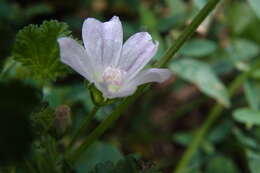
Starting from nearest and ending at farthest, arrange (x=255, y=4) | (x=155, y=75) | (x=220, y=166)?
(x=155, y=75) → (x=255, y=4) → (x=220, y=166)

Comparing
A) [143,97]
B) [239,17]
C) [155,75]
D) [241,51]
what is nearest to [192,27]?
[155,75]

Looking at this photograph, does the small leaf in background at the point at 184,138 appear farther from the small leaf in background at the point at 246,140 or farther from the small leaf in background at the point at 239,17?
the small leaf in background at the point at 239,17

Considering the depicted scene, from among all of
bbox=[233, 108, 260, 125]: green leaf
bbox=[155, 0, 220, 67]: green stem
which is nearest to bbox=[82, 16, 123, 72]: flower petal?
bbox=[155, 0, 220, 67]: green stem

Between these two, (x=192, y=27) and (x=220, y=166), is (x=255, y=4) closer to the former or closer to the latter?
(x=192, y=27)

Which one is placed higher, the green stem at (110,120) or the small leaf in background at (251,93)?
the green stem at (110,120)

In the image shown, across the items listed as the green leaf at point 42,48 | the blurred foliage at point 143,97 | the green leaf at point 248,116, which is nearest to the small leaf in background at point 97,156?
the blurred foliage at point 143,97
